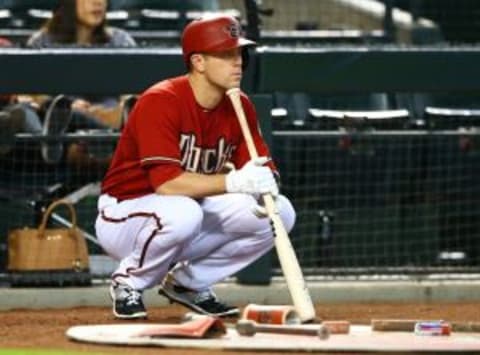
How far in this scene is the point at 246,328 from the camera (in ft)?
19.5

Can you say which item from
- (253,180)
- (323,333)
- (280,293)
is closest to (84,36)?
(280,293)

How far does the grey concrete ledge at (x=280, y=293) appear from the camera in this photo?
27.2 ft

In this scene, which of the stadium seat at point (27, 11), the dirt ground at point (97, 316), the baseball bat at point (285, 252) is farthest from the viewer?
the stadium seat at point (27, 11)

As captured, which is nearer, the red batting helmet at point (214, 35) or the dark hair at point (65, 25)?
the red batting helmet at point (214, 35)

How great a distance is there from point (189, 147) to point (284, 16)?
3.98 metres

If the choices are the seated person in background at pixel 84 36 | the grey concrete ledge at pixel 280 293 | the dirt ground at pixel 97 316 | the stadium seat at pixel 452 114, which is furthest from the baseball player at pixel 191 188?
the stadium seat at pixel 452 114

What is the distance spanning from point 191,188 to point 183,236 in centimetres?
21

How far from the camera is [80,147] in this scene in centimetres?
883

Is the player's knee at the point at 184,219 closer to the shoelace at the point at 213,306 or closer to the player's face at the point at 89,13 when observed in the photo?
the shoelace at the point at 213,306

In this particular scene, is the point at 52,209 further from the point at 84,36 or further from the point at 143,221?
the point at 143,221

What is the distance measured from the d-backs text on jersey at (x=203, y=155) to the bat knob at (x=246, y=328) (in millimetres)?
1240

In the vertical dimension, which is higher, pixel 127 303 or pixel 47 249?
pixel 127 303

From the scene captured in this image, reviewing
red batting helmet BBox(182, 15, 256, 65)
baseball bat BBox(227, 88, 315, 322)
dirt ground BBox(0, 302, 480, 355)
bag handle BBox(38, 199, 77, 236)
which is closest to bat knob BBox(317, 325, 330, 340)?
baseball bat BBox(227, 88, 315, 322)

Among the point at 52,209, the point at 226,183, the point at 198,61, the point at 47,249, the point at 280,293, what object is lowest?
the point at 280,293
